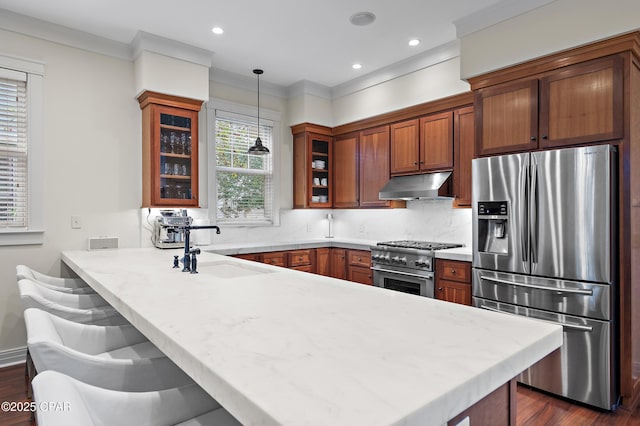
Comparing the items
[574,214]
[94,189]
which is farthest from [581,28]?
[94,189]

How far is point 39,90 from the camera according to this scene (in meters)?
3.37

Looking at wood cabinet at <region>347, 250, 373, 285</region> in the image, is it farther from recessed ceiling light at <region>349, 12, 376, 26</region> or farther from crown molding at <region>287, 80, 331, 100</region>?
recessed ceiling light at <region>349, 12, 376, 26</region>

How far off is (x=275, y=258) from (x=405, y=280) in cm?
143

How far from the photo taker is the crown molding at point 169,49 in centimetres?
359

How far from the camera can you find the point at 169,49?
146 inches

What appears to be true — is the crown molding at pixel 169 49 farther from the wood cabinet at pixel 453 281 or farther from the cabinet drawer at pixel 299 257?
the wood cabinet at pixel 453 281

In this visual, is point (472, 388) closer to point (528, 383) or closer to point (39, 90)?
point (528, 383)

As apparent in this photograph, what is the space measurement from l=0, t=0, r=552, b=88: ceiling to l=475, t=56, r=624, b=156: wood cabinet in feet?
2.02

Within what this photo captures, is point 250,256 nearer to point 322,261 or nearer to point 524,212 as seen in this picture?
point 322,261

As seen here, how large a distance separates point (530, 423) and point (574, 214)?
1344mm

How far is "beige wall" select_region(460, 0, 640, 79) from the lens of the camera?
250cm

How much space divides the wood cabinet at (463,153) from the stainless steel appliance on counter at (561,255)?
0.73 metres

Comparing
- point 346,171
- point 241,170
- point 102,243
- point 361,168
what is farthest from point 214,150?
point 361,168

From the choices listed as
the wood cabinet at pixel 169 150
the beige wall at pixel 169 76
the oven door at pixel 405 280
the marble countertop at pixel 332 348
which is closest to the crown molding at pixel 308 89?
the beige wall at pixel 169 76
